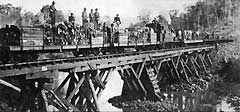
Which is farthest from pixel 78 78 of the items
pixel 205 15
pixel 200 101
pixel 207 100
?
pixel 205 15

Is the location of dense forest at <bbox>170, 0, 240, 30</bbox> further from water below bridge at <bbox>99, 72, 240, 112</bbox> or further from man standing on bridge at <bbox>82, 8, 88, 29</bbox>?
man standing on bridge at <bbox>82, 8, 88, 29</bbox>

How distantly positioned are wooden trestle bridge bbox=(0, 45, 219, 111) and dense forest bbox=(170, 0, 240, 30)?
49.4m

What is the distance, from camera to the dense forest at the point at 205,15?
63844 mm

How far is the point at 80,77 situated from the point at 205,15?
6310cm

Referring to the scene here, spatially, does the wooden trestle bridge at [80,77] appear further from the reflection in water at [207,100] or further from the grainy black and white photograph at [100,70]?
the reflection in water at [207,100]

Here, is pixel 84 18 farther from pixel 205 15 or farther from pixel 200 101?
pixel 205 15

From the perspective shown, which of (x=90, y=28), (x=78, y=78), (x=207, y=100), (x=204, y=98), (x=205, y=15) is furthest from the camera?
(x=205, y=15)

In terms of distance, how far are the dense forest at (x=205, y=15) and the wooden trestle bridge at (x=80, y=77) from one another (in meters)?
49.4

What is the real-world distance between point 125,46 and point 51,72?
11.5 metres

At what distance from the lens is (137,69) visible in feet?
50.2

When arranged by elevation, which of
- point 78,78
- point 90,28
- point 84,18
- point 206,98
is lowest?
point 206,98

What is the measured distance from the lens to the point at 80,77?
1063 centimetres

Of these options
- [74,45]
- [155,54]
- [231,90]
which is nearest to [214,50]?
[231,90]

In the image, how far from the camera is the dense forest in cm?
6384
